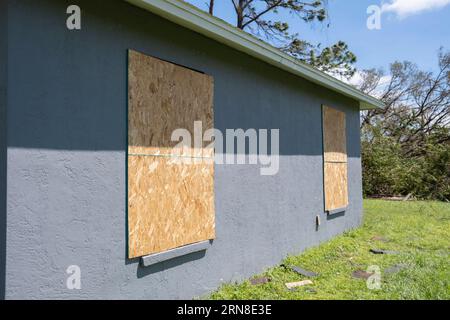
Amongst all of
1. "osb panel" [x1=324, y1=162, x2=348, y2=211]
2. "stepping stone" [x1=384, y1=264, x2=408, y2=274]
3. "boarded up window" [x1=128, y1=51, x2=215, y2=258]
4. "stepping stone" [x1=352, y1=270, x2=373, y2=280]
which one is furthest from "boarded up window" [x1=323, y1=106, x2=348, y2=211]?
"boarded up window" [x1=128, y1=51, x2=215, y2=258]

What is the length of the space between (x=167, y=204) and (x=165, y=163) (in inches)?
16.9

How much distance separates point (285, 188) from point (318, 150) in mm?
1630

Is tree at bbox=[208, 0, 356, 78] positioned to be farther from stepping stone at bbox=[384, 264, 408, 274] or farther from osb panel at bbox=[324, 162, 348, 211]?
stepping stone at bbox=[384, 264, 408, 274]

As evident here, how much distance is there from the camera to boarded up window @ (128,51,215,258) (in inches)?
141

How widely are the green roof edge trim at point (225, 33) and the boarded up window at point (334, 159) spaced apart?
3.50 ft

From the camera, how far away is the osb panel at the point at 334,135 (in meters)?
→ 7.64

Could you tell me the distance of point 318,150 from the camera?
7.32 meters

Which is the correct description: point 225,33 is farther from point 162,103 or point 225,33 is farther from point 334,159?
point 334,159

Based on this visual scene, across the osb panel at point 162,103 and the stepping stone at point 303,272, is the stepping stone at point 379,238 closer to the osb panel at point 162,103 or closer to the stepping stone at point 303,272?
the stepping stone at point 303,272

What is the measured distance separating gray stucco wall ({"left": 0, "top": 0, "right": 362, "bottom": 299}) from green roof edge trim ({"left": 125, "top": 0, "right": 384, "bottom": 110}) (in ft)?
0.44

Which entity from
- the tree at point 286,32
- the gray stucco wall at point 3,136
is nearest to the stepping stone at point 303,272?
the gray stucco wall at point 3,136

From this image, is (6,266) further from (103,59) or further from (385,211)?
(385,211)
